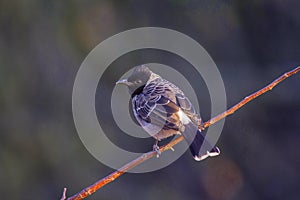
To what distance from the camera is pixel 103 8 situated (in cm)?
511

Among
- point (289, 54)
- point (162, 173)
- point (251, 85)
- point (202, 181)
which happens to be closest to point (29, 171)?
point (162, 173)

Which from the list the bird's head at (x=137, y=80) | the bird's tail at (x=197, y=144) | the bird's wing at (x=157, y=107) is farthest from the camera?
the bird's head at (x=137, y=80)

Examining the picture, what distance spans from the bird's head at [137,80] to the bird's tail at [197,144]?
→ 24.0 inches

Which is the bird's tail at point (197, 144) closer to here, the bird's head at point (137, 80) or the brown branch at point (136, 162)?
the brown branch at point (136, 162)

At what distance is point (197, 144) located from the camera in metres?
2.77

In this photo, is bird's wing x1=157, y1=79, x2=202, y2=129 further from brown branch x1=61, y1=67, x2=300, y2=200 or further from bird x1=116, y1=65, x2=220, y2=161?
brown branch x1=61, y1=67, x2=300, y2=200

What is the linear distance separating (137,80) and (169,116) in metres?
0.61

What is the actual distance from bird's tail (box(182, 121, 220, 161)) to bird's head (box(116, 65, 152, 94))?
2.00ft

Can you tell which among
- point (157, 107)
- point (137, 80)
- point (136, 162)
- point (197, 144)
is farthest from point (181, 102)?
point (136, 162)

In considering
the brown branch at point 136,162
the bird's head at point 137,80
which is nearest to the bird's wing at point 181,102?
the bird's head at point 137,80

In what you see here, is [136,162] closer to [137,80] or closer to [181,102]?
[181,102]

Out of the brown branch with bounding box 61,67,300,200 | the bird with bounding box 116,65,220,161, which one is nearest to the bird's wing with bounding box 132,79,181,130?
the bird with bounding box 116,65,220,161

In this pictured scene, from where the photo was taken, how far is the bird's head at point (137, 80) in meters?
3.35

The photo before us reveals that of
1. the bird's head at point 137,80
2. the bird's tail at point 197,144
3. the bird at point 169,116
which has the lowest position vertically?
the bird's tail at point 197,144
